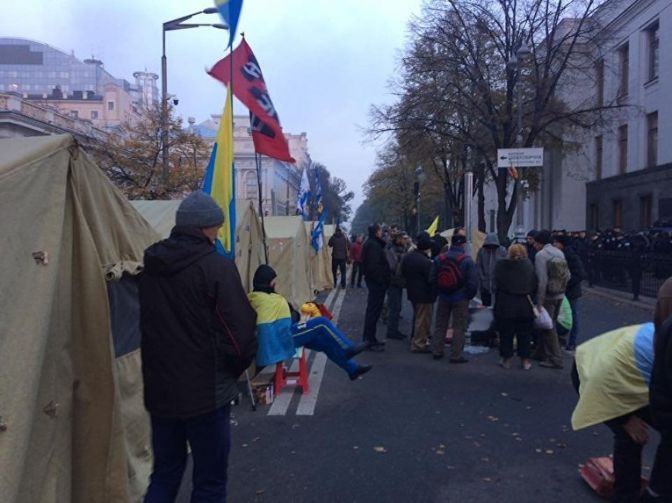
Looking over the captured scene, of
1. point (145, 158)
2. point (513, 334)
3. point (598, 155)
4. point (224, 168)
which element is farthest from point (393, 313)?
point (598, 155)

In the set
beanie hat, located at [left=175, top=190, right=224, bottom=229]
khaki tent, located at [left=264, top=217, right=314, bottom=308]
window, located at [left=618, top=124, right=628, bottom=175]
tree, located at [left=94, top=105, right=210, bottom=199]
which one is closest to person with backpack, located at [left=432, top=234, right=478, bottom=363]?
khaki tent, located at [left=264, top=217, right=314, bottom=308]

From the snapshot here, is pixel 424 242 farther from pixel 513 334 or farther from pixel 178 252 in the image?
pixel 178 252

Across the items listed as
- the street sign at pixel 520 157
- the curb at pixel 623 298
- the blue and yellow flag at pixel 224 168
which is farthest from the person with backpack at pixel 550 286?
the curb at pixel 623 298

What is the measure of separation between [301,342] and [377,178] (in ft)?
169

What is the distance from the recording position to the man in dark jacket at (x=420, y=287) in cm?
951

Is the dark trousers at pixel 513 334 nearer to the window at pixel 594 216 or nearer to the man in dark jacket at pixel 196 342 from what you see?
the man in dark jacket at pixel 196 342

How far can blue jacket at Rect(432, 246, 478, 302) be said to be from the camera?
8609mm

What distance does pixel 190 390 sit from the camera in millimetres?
3141

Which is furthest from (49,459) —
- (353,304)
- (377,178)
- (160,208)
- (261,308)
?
(377,178)

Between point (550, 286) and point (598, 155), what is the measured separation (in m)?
31.5

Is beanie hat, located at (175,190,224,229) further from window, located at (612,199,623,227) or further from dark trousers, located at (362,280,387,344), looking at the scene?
window, located at (612,199,623,227)

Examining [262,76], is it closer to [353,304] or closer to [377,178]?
[353,304]

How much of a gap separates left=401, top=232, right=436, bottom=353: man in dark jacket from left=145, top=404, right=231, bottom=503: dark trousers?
20.9ft

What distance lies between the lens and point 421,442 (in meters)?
5.54
